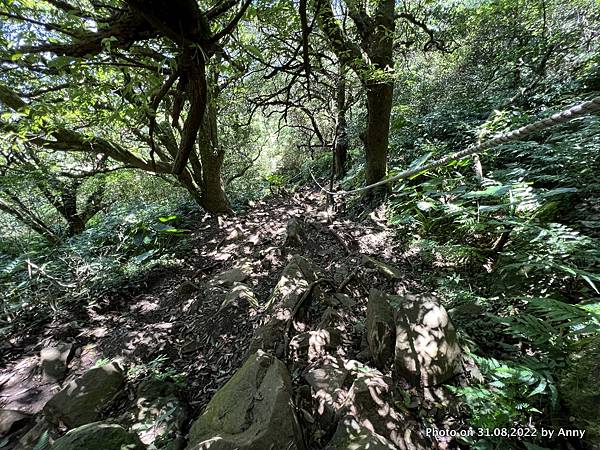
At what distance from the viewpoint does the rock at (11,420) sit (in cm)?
240

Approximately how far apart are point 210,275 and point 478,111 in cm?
685

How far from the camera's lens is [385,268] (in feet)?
10.3

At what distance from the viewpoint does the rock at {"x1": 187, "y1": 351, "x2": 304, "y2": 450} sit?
154cm

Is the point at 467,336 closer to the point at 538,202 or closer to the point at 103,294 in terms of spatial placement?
the point at 538,202

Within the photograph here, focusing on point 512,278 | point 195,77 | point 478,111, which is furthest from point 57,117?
point 478,111

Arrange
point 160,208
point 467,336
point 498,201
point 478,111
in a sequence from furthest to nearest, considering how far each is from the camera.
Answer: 1. point 160,208
2. point 478,111
3. point 498,201
4. point 467,336

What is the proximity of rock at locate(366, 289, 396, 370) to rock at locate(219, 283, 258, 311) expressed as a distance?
55.0 inches

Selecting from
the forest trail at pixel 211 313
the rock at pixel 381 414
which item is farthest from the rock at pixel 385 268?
the rock at pixel 381 414

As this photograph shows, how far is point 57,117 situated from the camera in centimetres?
406

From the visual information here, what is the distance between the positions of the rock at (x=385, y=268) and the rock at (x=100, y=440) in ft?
8.42

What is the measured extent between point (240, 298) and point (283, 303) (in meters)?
0.69

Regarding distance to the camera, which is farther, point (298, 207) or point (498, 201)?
point (298, 207)

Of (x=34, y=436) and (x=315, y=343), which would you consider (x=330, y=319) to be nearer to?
(x=315, y=343)

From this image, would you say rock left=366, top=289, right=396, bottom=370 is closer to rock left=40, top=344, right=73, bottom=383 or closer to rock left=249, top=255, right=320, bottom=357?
rock left=249, top=255, right=320, bottom=357
